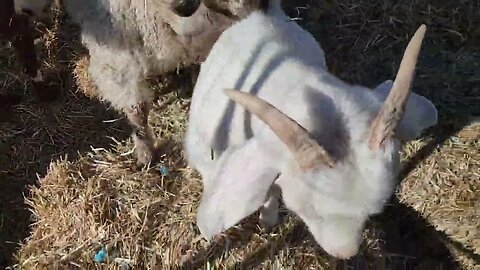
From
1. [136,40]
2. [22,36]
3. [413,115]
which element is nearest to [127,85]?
[136,40]

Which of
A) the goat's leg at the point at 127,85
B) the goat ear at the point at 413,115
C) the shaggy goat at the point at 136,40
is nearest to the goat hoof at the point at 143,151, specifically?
the goat's leg at the point at 127,85

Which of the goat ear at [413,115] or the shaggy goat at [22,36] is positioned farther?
the shaggy goat at [22,36]

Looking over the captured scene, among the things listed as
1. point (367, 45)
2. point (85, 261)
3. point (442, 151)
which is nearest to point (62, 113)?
point (85, 261)

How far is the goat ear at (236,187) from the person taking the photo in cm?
302

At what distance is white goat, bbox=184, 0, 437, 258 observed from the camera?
9.20 feet

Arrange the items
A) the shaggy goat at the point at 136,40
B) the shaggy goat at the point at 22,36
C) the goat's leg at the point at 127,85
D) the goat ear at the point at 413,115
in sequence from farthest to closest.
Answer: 1. the shaggy goat at the point at 22,36
2. the goat's leg at the point at 127,85
3. the shaggy goat at the point at 136,40
4. the goat ear at the point at 413,115

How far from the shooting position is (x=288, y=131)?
A: 8.94 ft

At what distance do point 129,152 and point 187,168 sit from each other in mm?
462

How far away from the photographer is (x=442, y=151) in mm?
4793

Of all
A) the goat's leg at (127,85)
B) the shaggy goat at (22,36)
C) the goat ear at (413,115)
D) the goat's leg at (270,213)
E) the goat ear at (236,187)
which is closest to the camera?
the goat ear at (236,187)

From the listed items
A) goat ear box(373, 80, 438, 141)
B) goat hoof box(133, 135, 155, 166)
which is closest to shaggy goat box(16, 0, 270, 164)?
goat hoof box(133, 135, 155, 166)

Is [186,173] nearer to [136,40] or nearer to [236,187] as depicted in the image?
[136,40]

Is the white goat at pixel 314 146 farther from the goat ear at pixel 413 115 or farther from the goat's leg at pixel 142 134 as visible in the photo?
the goat's leg at pixel 142 134

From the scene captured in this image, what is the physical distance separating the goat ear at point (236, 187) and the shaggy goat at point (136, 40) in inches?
52.9
